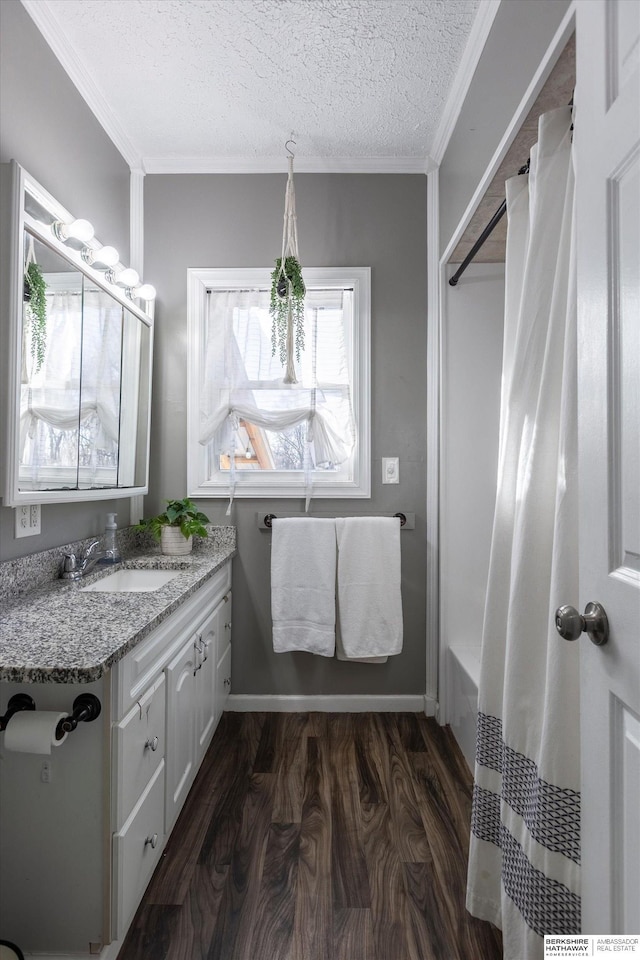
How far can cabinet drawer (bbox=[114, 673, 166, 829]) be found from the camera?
117cm

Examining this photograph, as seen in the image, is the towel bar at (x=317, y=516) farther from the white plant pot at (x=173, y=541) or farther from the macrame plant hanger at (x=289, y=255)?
the macrame plant hanger at (x=289, y=255)

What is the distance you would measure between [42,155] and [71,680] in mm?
1724

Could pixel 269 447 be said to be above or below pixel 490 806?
above

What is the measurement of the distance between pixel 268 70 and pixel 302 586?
82.2 inches

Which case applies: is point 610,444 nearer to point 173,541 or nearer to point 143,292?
point 173,541

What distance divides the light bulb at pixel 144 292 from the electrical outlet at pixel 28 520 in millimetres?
1095

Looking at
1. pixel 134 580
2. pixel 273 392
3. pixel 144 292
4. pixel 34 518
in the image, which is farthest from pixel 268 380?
pixel 34 518

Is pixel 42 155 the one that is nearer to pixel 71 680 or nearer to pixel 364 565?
pixel 71 680

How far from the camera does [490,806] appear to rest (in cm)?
131

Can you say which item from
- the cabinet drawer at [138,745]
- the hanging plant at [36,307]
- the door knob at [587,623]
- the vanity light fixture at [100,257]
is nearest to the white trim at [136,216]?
the vanity light fixture at [100,257]

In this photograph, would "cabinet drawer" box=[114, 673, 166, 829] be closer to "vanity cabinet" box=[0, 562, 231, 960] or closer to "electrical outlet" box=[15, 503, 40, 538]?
"vanity cabinet" box=[0, 562, 231, 960]

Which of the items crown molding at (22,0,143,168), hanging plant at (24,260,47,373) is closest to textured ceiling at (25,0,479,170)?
crown molding at (22,0,143,168)

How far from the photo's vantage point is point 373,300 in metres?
2.53

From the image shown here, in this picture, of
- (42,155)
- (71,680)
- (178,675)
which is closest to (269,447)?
(178,675)
